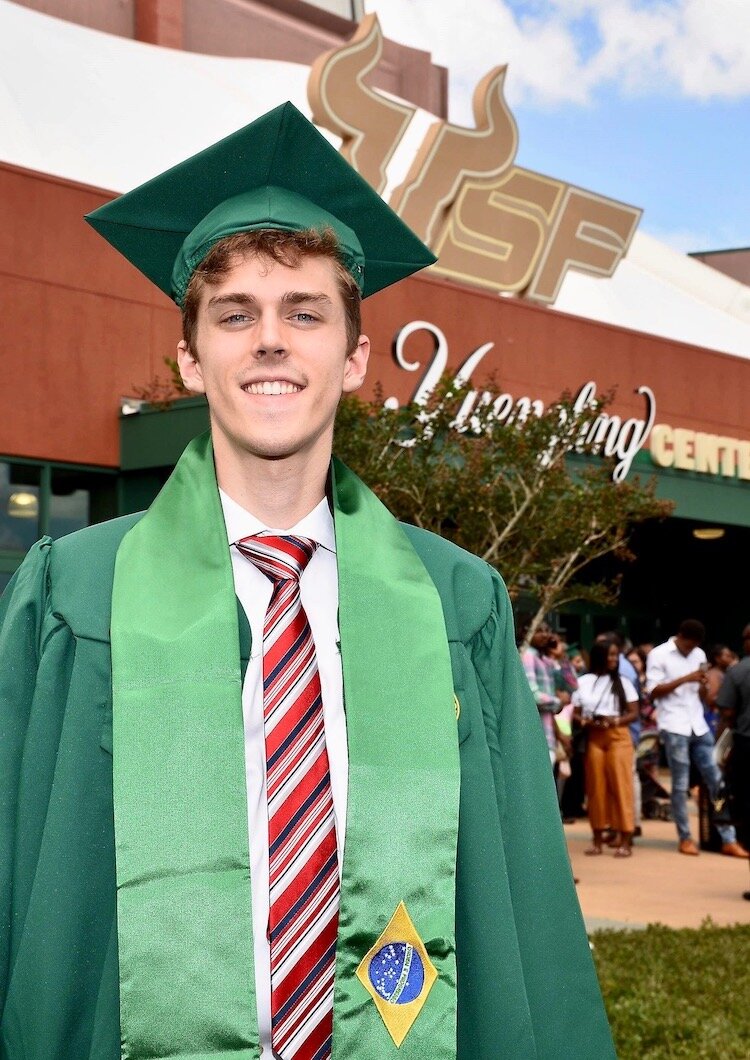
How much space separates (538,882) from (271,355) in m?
1.00

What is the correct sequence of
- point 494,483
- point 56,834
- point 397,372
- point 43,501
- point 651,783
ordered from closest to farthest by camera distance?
point 56,834 → point 494,483 → point 651,783 → point 43,501 → point 397,372

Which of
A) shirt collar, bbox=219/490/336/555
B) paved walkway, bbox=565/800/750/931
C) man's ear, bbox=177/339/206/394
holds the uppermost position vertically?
man's ear, bbox=177/339/206/394

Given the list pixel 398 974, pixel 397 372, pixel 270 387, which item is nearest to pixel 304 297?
pixel 270 387

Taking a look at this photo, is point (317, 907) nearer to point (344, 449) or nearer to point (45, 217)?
point (344, 449)

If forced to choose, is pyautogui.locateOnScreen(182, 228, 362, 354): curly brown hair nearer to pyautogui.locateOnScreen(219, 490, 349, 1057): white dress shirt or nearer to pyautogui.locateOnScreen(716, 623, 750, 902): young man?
pyautogui.locateOnScreen(219, 490, 349, 1057): white dress shirt

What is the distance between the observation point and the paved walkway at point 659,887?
32.8ft

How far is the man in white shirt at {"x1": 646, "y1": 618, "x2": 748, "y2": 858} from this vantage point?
41.8 ft

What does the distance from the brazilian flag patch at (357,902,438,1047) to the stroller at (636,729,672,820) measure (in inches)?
518

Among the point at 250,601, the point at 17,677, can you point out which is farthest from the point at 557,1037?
the point at 17,677

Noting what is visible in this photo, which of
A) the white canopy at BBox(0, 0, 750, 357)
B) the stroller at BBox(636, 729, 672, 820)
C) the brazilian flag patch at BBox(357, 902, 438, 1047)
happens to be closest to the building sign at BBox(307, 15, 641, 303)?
the white canopy at BBox(0, 0, 750, 357)

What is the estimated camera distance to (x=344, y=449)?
1316cm

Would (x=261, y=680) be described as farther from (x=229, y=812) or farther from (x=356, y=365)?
(x=356, y=365)

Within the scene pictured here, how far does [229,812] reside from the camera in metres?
2.29

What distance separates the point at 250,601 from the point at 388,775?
0.39m
